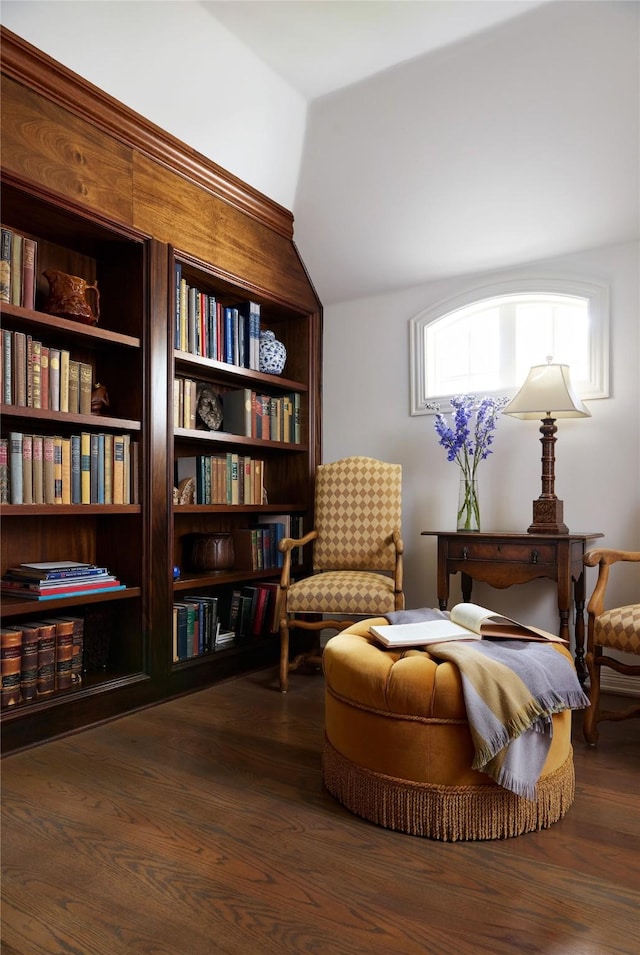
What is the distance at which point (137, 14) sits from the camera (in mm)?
2580

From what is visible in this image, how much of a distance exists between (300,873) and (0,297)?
7.17ft

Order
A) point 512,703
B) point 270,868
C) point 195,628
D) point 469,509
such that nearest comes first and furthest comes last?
point 270,868
point 512,703
point 195,628
point 469,509

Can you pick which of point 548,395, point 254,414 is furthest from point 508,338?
point 254,414

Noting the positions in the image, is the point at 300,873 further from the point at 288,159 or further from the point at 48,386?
the point at 288,159

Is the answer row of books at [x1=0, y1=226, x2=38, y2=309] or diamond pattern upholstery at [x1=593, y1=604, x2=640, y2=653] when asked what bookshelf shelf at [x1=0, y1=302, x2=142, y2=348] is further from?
diamond pattern upholstery at [x1=593, y1=604, x2=640, y2=653]

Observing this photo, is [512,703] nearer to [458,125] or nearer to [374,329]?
[458,125]

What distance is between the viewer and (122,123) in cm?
279

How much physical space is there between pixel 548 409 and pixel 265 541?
1.72m

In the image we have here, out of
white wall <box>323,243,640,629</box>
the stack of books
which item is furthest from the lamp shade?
the stack of books

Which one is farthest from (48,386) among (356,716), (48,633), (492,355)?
(492,355)

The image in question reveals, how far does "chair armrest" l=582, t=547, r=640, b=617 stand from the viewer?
2.49 meters

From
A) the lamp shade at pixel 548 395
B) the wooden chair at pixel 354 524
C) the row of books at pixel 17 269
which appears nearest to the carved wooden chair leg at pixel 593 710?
the wooden chair at pixel 354 524

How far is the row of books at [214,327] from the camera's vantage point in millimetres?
3201

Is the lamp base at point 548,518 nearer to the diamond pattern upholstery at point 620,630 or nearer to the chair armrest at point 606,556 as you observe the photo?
the chair armrest at point 606,556
